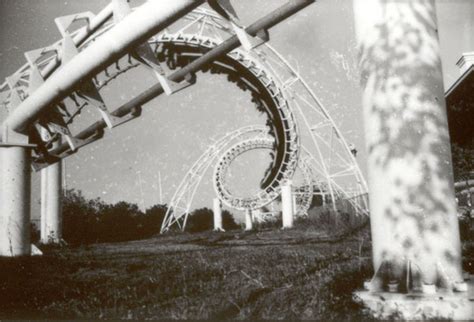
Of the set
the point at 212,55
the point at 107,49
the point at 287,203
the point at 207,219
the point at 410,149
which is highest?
the point at 107,49

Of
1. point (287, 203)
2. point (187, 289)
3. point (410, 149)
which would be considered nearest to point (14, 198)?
point (187, 289)

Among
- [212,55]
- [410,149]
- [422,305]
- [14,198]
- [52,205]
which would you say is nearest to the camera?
[422,305]

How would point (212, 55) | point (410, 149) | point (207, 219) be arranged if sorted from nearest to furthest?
1. point (410, 149)
2. point (212, 55)
3. point (207, 219)

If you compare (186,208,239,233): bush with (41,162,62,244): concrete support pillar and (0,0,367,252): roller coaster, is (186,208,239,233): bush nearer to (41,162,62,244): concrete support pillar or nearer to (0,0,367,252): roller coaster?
(41,162,62,244): concrete support pillar

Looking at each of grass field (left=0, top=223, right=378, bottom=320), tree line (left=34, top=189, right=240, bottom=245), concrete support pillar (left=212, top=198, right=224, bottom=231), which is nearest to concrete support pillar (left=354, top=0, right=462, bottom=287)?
grass field (left=0, top=223, right=378, bottom=320)

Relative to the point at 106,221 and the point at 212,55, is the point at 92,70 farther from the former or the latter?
the point at 106,221

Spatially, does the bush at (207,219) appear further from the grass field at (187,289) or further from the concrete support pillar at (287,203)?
the grass field at (187,289)

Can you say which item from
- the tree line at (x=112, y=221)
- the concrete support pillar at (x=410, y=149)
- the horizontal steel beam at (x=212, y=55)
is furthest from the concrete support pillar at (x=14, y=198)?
the tree line at (x=112, y=221)
